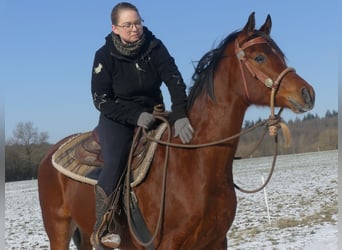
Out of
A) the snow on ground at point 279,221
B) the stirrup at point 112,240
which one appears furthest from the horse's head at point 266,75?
the snow on ground at point 279,221

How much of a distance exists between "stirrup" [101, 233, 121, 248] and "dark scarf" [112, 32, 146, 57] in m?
1.64

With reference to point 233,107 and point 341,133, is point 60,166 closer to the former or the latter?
point 233,107

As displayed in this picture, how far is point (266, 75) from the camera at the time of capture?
3.67m

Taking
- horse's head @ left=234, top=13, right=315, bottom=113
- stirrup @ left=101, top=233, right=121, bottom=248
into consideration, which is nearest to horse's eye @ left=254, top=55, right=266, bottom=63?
horse's head @ left=234, top=13, right=315, bottom=113

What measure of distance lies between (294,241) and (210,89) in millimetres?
7454

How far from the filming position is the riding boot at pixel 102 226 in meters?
4.27

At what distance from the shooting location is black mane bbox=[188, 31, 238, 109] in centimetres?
406

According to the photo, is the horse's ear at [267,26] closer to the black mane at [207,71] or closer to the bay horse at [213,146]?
the bay horse at [213,146]

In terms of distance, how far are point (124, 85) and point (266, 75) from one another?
136cm

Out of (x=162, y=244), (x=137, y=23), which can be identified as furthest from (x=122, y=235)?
(x=137, y=23)

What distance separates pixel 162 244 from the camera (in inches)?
157

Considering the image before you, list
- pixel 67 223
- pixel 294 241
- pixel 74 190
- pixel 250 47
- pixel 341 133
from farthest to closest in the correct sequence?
pixel 294 241 → pixel 67 223 → pixel 74 190 → pixel 341 133 → pixel 250 47

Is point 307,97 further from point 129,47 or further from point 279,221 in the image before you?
point 279,221

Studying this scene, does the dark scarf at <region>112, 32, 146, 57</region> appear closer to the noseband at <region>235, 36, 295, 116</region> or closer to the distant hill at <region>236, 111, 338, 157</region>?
the noseband at <region>235, 36, 295, 116</region>
